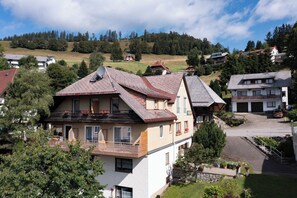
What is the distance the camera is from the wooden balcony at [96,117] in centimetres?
2431

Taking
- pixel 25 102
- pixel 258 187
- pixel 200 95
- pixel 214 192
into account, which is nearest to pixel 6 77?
pixel 25 102

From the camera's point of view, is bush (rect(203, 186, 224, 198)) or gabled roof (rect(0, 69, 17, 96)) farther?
gabled roof (rect(0, 69, 17, 96))

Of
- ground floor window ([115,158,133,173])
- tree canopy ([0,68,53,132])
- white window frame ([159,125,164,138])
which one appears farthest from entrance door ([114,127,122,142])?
tree canopy ([0,68,53,132])

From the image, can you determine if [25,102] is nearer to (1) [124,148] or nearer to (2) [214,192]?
(1) [124,148]

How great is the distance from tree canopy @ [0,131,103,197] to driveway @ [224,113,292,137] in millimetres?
27902

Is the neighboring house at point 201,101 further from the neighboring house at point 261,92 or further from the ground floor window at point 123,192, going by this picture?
the neighboring house at point 261,92

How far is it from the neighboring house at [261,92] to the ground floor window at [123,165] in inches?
1805

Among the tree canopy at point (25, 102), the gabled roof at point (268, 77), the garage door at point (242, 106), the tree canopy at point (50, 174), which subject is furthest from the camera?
the garage door at point (242, 106)

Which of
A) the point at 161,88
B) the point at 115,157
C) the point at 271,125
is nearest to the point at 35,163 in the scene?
the point at 115,157

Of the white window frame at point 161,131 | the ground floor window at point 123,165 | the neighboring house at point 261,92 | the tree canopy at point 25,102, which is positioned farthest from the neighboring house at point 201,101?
the neighboring house at point 261,92

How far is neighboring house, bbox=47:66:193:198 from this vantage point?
23.9 metres

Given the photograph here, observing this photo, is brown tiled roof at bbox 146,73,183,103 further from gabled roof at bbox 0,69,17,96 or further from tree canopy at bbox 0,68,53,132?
gabled roof at bbox 0,69,17,96

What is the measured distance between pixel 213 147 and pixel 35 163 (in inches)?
766

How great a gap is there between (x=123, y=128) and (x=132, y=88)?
12.4 ft
